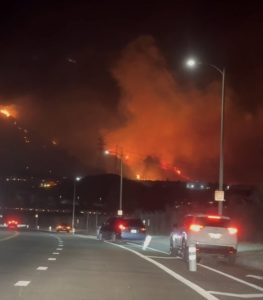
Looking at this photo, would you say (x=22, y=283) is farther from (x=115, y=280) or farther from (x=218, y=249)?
(x=218, y=249)

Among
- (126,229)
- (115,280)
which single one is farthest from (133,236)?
(115,280)

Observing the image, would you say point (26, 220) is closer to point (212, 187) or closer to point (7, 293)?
point (212, 187)

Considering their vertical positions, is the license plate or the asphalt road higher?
the license plate

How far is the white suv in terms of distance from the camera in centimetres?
2700

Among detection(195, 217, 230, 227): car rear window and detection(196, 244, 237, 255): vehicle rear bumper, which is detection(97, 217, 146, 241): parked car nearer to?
detection(195, 217, 230, 227): car rear window

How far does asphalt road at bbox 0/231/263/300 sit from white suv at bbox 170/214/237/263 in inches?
32.0

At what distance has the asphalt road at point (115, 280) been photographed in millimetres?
15000

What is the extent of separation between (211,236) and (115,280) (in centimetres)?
959

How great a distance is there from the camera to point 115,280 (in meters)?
18.1

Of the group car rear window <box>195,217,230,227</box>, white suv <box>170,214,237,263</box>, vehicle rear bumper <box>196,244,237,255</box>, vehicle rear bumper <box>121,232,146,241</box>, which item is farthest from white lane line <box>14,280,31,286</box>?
vehicle rear bumper <box>121,232,146,241</box>

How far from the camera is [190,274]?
824 inches

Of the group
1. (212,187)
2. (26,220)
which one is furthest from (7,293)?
(26,220)

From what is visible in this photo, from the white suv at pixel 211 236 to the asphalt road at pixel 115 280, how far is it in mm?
812

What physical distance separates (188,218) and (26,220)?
314 feet
